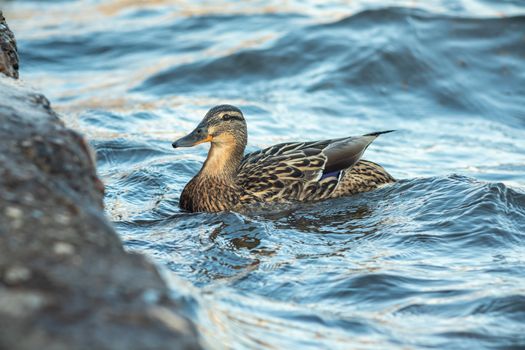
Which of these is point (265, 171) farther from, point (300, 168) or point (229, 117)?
point (229, 117)

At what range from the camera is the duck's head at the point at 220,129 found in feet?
28.1

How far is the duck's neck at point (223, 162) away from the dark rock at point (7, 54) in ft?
8.23

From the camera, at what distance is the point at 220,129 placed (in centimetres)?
870

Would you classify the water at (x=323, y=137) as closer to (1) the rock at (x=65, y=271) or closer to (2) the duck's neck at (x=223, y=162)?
(2) the duck's neck at (x=223, y=162)

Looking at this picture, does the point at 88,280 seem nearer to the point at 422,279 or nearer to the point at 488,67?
the point at 422,279

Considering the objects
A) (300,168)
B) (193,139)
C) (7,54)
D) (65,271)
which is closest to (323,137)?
(300,168)

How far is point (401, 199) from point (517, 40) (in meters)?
7.09

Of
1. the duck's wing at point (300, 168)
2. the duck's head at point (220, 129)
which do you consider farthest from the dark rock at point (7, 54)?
the duck's wing at point (300, 168)

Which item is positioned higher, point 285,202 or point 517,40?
point 517,40

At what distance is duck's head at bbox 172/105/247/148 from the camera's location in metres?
8.55

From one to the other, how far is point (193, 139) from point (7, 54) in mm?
2372

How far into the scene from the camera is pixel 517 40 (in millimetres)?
14562

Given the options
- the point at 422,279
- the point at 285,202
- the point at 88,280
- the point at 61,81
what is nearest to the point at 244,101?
the point at 61,81

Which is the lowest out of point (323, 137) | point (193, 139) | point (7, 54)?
point (323, 137)
